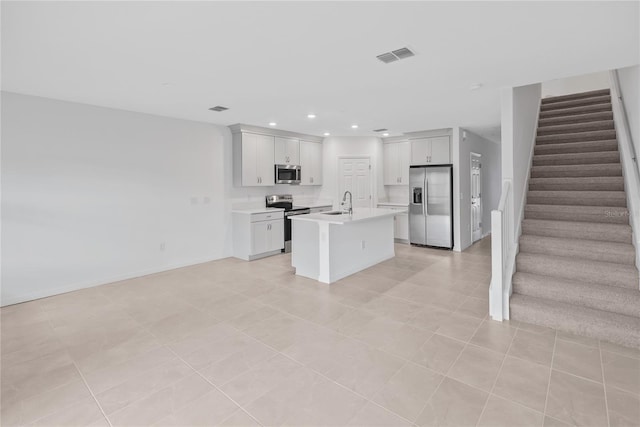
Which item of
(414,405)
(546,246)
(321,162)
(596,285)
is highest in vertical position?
(321,162)

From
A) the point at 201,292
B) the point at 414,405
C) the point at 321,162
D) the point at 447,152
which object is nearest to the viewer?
the point at 414,405

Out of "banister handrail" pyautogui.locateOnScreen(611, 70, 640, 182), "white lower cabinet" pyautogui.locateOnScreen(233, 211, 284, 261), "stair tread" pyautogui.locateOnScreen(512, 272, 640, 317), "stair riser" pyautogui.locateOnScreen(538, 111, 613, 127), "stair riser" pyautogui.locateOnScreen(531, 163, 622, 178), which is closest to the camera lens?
"stair tread" pyautogui.locateOnScreen(512, 272, 640, 317)

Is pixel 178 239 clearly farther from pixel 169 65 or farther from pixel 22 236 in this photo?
pixel 169 65

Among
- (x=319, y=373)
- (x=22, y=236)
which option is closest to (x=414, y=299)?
(x=319, y=373)

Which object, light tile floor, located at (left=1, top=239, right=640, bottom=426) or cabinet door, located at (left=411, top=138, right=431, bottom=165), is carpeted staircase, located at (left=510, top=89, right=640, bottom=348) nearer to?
light tile floor, located at (left=1, top=239, right=640, bottom=426)

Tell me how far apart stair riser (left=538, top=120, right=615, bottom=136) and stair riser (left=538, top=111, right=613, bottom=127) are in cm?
20

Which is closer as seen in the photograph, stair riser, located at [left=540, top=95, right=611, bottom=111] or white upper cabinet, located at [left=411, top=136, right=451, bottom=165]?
stair riser, located at [left=540, top=95, right=611, bottom=111]

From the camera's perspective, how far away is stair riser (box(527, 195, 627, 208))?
13.1 feet

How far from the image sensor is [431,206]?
22.6 feet

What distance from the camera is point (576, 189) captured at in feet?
14.6

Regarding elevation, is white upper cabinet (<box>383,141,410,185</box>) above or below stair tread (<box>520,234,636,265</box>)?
above

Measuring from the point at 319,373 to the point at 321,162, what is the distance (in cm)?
581

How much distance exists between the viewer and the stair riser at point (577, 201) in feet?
13.1

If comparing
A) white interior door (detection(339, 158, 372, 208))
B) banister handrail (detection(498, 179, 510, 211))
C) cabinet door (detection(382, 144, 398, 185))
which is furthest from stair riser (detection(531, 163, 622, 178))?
white interior door (detection(339, 158, 372, 208))
